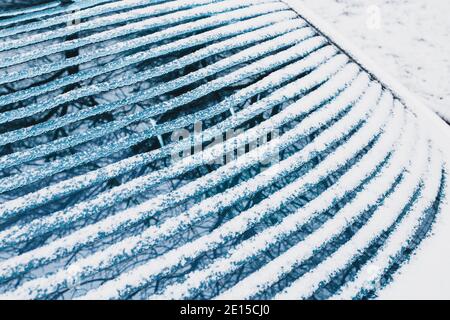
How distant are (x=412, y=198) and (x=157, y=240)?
2.72 ft

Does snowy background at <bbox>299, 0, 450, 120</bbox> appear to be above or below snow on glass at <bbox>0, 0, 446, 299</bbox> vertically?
below

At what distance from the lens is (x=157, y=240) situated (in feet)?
3.54

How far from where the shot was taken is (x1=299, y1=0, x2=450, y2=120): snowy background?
8.89 feet

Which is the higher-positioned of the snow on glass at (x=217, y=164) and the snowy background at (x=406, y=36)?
the snow on glass at (x=217, y=164)

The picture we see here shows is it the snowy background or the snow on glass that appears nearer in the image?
the snow on glass

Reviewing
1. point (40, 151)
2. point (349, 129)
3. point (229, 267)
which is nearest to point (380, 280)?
point (229, 267)

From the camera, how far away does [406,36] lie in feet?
10.2

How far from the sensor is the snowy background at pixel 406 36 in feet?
8.89

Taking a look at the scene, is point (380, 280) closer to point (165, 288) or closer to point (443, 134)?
point (165, 288)

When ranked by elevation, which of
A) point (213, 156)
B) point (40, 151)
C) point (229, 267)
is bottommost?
point (229, 267)

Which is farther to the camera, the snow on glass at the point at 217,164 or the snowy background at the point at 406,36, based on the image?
the snowy background at the point at 406,36

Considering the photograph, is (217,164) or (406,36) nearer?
(217,164)

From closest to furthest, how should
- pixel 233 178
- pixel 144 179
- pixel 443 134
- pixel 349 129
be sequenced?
1. pixel 144 179
2. pixel 233 178
3. pixel 349 129
4. pixel 443 134

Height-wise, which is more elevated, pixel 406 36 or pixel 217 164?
pixel 217 164
